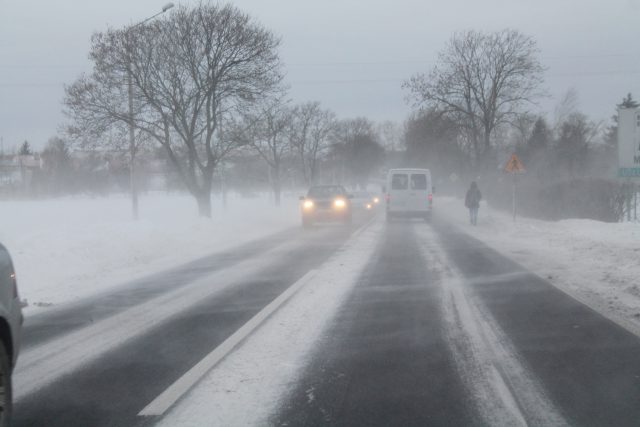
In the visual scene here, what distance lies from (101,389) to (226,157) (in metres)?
26.9

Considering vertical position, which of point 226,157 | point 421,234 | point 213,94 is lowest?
point 421,234

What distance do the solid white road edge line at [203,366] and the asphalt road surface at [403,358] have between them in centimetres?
11

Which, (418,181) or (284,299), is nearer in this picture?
(284,299)

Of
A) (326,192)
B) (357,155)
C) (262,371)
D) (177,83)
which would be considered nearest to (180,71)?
(177,83)

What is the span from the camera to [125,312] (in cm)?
926

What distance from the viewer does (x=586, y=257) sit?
48.8 ft

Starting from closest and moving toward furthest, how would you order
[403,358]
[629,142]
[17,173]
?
[403,358] < [629,142] < [17,173]

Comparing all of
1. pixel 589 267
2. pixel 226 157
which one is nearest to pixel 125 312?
pixel 589 267

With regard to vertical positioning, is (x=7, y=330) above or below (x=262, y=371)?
above

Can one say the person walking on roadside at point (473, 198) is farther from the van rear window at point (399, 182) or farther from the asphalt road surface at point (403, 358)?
the asphalt road surface at point (403, 358)

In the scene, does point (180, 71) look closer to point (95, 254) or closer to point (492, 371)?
point (95, 254)

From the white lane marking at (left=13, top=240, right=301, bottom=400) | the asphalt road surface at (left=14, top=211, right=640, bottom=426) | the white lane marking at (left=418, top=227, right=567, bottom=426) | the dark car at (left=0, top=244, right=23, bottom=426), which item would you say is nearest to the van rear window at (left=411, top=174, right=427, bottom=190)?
the asphalt road surface at (left=14, top=211, right=640, bottom=426)

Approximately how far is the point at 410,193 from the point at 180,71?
10.9 metres

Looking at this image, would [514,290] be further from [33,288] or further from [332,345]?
[33,288]
